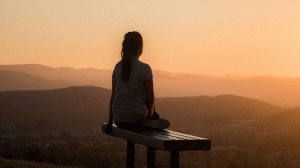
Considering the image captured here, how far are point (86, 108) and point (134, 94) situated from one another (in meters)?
113

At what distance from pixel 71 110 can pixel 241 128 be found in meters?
50.2

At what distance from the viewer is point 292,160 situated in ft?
152

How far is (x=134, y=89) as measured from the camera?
6.01 meters

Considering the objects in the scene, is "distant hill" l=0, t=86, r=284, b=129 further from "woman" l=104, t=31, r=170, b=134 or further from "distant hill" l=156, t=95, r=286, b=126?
"woman" l=104, t=31, r=170, b=134

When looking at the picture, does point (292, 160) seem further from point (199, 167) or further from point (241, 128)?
point (241, 128)

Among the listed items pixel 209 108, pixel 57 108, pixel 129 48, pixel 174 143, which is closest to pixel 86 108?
pixel 57 108

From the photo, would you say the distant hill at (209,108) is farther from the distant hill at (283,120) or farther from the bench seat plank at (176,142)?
the bench seat plank at (176,142)

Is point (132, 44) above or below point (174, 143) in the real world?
above

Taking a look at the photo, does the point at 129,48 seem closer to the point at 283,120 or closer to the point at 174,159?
the point at 174,159

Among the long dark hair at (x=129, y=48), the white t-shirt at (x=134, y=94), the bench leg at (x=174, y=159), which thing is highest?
the long dark hair at (x=129, y=48)

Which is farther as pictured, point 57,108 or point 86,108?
point 86,108

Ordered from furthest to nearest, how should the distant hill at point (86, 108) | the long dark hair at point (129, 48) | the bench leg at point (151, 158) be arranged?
the distant hill at point (86, 108)
the long dark hair at point (129, 48)
the bench leg at point (151, 158)

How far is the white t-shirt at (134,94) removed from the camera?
5973mm

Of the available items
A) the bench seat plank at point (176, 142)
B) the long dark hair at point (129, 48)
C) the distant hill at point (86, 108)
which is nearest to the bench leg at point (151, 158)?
the bench seat plank at point (176, 142)
